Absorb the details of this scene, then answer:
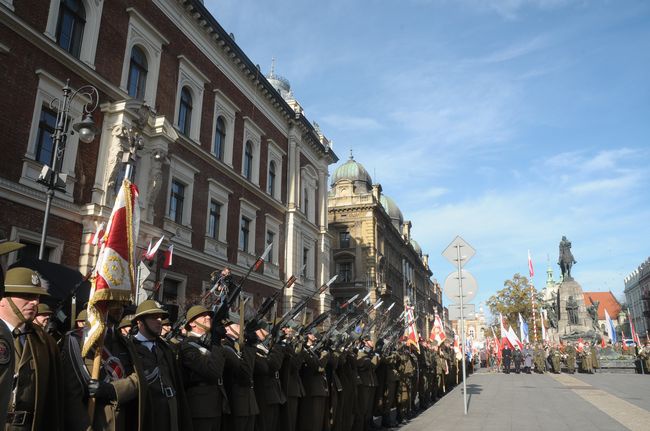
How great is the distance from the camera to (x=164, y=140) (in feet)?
56.1

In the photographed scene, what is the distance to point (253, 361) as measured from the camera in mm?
5629

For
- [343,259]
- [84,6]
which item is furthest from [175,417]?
[343,259]

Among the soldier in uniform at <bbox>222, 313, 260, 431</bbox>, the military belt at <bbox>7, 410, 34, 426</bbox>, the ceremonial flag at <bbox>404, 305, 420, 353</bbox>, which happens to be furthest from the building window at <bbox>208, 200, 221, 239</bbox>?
the military belt at <bbox>7, 410, 34, 426</bbox>

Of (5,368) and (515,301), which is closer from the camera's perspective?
(5,368)

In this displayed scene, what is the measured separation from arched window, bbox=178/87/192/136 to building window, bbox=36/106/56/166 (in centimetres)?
627

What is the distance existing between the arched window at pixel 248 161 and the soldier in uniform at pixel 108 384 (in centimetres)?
2111

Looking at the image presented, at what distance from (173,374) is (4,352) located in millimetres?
1980

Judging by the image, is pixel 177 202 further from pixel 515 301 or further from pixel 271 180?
pixel 515 301

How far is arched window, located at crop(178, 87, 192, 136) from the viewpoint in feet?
65.8

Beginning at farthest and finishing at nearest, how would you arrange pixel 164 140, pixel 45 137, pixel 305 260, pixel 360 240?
pixel 360 240 → pixel 305 260 → pixel 164 140 → pixel 45 137

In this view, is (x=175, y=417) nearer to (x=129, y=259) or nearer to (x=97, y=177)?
(x=129, y=259)

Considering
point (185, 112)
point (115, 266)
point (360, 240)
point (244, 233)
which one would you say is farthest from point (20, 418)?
point (360, 240)

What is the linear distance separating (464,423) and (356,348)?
248cm

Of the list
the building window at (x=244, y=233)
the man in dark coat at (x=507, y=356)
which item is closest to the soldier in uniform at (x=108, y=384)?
the building window at (x=244, y=233)
